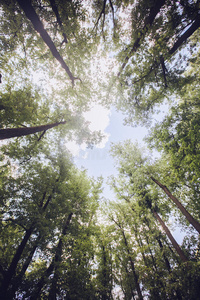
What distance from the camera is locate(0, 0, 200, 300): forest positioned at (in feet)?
18.2

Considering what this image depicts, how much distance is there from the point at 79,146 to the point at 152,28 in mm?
9626

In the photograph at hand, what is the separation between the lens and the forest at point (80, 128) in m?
5.55

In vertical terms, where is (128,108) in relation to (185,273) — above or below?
above

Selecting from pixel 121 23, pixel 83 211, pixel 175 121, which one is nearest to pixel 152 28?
pixel 121 23

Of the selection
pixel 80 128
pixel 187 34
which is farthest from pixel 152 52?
pixel 80 128

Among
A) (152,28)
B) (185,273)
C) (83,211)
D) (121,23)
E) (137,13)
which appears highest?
(121,23)

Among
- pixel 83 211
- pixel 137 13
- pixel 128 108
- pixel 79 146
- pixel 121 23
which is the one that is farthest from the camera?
pixel 79 146

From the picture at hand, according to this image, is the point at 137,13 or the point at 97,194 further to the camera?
the point at 97,194

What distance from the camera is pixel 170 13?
534 centimetres

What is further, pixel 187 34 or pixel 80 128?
pixel 80 128

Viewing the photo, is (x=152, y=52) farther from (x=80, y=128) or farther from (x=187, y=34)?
(x=80, y=128)

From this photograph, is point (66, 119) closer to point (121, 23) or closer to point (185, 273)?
point (121, 23)

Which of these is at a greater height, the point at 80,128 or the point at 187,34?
the point at 80,128

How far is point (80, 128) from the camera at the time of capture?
10.8 meters
